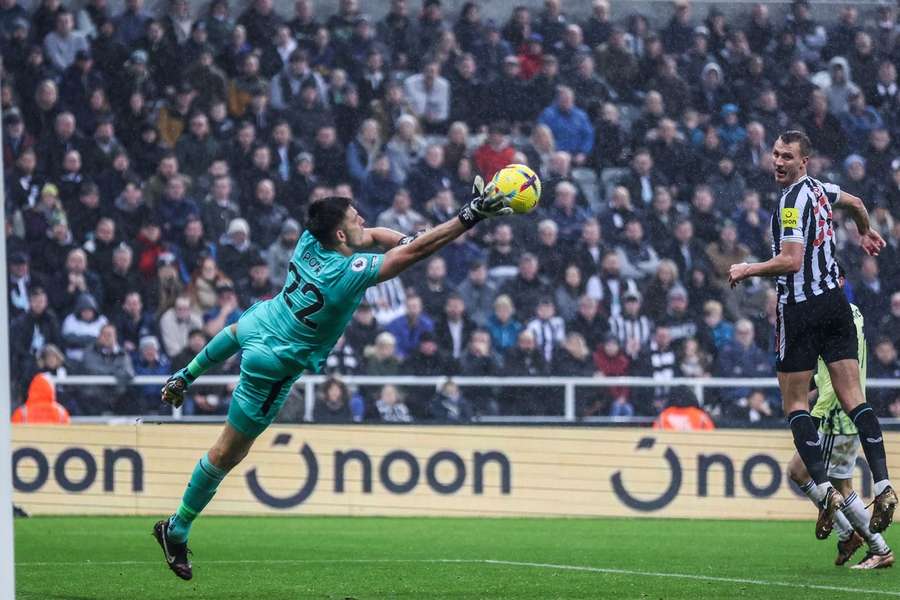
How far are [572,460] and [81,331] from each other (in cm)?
554

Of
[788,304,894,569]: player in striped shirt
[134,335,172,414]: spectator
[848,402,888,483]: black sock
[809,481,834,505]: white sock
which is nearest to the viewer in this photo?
[809,481,834,505]: white sock

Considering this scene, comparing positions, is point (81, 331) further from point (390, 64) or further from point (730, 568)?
point (730, 568)

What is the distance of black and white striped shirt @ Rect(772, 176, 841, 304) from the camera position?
28.2 ft

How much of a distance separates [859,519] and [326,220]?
3488 mm

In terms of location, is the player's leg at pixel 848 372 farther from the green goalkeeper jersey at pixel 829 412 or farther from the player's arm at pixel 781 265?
the green goalkeeper jersey at pixel 829 412

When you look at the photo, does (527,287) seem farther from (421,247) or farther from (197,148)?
(421,247)

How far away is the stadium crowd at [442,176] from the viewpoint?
1670 centimetres

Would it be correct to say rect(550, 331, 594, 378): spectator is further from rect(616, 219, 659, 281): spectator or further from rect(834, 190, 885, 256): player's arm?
rect(834, 190, 885, 256): player's arm

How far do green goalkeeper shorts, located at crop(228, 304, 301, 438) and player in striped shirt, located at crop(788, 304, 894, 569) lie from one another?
325cm

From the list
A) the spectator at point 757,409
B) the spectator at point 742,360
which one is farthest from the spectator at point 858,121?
the spectator at point 757,409

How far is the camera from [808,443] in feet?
28.4

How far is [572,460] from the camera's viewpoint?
14766 millimetres

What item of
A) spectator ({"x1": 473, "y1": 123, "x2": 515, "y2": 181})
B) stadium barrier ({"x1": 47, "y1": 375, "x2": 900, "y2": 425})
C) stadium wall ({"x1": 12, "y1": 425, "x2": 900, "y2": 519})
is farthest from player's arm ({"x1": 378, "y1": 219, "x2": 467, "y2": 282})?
spectator ({"x1": 473, "y1": 123, "x2": 515, "y2": 181})

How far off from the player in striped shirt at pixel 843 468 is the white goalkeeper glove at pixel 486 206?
118 inches
